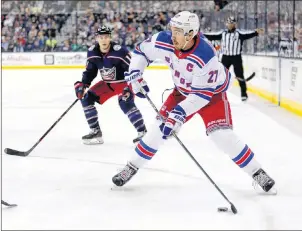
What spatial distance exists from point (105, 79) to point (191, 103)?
1.99 m

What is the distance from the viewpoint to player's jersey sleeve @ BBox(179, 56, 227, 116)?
3.01 metres

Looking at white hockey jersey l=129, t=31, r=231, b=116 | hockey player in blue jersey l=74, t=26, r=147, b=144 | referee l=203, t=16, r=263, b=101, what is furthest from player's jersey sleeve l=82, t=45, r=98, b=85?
referee l=203, t=16, r=263, b=101

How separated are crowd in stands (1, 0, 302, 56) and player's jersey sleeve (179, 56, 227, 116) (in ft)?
42.2

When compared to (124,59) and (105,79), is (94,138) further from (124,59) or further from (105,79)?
(124,59)

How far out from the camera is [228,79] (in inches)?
131

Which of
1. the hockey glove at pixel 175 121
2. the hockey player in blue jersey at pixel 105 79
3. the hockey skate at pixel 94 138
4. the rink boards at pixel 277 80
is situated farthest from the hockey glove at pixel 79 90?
the rink boards at pixel 277 80

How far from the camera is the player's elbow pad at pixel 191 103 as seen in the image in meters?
3.00

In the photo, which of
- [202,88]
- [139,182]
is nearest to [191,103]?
[202,88]

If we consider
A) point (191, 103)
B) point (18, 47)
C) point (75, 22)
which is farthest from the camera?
point (75, 22)

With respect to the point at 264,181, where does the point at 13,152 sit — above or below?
below

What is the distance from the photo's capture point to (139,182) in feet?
11.6

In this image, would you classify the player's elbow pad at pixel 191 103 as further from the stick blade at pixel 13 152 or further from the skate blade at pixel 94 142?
the skate blade at pixel 94 142

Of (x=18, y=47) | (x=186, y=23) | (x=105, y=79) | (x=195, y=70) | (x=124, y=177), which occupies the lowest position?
(x=18, y=47)

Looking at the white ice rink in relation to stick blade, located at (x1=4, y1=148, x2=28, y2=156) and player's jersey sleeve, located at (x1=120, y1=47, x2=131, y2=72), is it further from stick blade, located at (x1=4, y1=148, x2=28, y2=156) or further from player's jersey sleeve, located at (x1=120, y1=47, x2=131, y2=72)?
player's jersey sleeve, located at (x1=120, y1=47, x2=131, y2=72)
